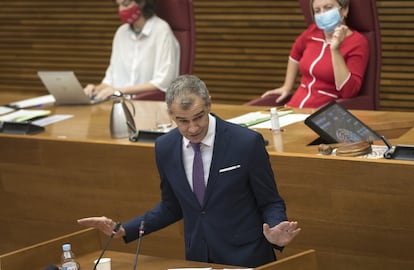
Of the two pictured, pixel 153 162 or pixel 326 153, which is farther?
pixel 153 162

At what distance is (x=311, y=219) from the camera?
181 inches

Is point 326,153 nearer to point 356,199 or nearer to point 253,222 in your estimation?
point 356,199

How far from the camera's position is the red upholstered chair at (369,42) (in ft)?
19.2

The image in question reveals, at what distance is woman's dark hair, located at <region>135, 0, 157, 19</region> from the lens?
6587 mm

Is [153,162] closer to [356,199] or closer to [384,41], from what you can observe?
[356,199]

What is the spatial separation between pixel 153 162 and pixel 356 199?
1125 mm

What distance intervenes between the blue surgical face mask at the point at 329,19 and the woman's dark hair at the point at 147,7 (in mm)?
1368

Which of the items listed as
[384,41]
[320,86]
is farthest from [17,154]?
[384,41]

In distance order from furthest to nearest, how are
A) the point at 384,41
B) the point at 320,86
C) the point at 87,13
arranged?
1. the point at 87,13
2. the point at 384,41
3. the point at 320,86

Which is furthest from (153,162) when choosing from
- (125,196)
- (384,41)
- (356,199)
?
(384,41)

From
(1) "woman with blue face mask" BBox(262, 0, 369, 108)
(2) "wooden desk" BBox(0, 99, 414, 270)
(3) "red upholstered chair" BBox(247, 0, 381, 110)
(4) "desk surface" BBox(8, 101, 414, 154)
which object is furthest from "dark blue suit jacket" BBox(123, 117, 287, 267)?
(3) "red upholstered chair" BBox(247, 0, 381, 110)

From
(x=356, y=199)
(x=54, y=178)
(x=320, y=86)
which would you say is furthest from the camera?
(x=320, y=86)

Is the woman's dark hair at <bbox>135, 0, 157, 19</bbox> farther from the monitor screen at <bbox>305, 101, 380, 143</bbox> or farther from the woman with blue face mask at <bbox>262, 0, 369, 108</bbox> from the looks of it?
the monitor screen at <bbox>305, 101, 380, 143</bbox>

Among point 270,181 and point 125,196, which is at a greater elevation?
point 270,181
